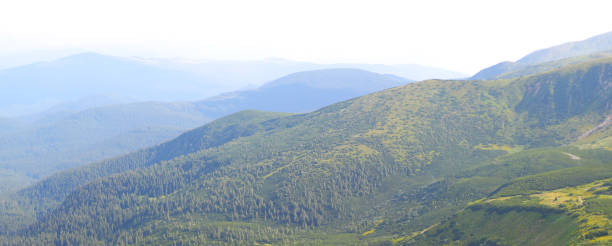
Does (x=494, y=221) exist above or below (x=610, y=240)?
below

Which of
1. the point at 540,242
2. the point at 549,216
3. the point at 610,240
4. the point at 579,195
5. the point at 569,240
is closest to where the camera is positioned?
the point at 610,240

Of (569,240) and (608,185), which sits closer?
(569,240)

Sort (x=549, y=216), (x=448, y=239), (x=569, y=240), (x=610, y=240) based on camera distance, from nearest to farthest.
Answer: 1. (x=610, y=240)
2. (x=569, y=240)
3. (x=549, y=216)
4. (x=448, y=239)

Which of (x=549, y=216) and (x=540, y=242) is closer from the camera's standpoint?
(x=540, y=242)

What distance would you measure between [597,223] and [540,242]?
20.4m

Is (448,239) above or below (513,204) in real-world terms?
below

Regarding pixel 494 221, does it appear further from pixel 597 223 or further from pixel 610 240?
pixel 610 240

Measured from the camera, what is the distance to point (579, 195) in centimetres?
18350

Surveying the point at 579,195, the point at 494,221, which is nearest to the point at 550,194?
the point at 579,195

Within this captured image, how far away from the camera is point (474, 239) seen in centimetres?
18588

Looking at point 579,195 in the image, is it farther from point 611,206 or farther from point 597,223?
point 597,223

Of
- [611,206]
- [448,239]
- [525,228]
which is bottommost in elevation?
[448,239]

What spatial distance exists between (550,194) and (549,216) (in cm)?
3676

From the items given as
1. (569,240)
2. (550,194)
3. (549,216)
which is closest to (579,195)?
(550,194)
